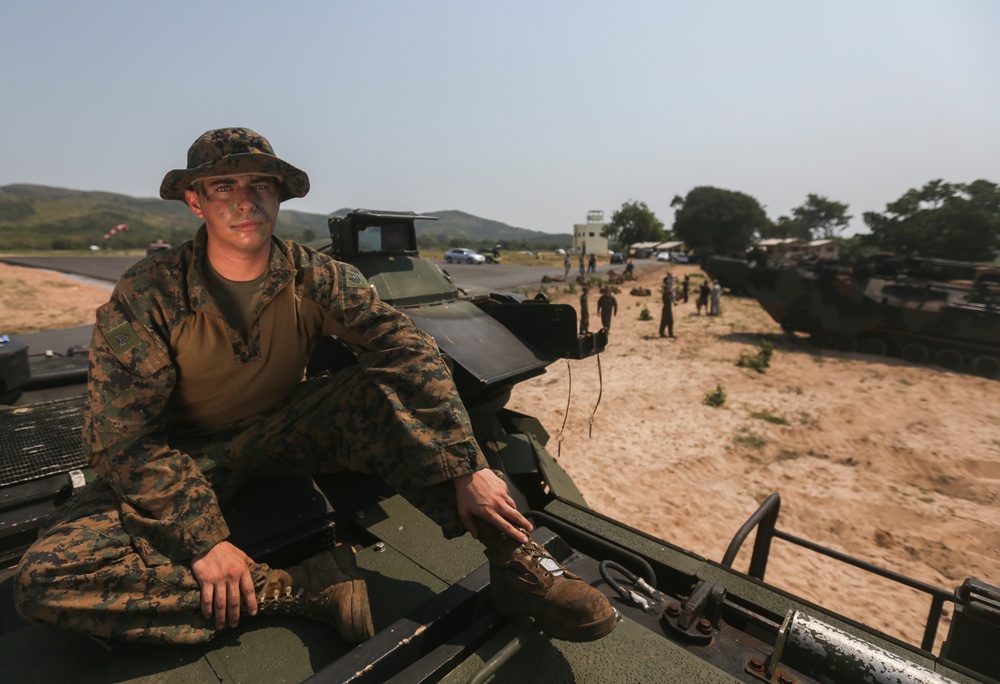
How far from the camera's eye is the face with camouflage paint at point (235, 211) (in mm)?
1898

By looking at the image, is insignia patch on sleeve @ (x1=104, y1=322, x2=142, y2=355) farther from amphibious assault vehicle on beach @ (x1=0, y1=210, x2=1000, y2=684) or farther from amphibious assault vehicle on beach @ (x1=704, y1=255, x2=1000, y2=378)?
amphibious assault vehicle on beach @ (x1=704, y1=255, x2=1000, y2=378)

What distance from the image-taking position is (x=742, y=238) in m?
65.6

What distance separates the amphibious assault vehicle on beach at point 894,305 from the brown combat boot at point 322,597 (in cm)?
1452

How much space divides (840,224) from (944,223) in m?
67.1

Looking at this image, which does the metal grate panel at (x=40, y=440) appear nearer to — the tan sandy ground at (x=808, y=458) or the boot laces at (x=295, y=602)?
the boot laces at (x=295, y=602)

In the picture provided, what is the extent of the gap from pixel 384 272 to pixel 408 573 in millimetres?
2453

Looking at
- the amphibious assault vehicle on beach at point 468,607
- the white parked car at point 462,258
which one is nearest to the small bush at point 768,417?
the amphibious assault vehicle on beach at point 468,607

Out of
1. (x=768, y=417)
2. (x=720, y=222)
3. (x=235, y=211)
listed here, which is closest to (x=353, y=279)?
(x=235, y=211)

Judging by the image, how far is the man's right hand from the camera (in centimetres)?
165

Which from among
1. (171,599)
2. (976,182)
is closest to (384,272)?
(171,599)

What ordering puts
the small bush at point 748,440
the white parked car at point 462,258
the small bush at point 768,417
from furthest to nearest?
the white parked car at point 462,258 → the small bush at point 768,417 → the small bush at point 748,440

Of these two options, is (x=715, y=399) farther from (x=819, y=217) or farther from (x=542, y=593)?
(x=819, y=217)

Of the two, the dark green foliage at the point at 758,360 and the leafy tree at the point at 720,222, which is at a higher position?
the leafy tree at the point at 720,222

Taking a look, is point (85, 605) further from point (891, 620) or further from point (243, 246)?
point (891, 620)
